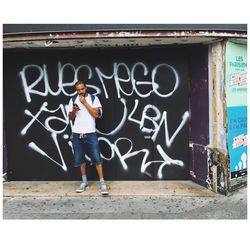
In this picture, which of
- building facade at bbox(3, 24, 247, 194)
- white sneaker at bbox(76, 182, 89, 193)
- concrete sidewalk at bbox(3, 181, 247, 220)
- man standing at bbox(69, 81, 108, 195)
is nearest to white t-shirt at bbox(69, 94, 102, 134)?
man standing at bbox(69, 81, 108, 195)

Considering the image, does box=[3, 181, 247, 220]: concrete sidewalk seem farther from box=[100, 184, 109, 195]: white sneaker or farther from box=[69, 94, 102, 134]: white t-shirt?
box=[69, 94, 102, 134]: white t-shirt

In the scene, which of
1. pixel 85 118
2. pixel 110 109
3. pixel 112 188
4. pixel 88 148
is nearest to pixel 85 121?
pixel 85 118

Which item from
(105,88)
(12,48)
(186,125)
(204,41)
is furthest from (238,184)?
(12,48)

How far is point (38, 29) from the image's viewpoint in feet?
18.2

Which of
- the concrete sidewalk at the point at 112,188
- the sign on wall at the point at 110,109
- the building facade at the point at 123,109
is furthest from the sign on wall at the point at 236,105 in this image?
the sign on wall at the point at 110,109

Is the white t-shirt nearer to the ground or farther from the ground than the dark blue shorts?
farther from the ground

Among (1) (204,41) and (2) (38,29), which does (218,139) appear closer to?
(1) (204,41)

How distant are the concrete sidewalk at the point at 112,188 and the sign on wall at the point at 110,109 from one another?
0.19m

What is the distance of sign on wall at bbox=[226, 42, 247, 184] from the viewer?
5.72 meters

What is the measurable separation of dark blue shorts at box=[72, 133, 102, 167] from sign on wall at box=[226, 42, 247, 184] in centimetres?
213

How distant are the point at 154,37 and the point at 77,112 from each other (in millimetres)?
1705

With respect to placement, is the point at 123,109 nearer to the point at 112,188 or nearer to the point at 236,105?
the point at 112,188

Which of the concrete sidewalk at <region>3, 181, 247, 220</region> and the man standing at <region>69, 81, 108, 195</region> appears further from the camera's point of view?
the man standing at <region>69, 81, 108, 195</region>

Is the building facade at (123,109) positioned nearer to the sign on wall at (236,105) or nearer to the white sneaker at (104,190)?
the sign on wall at (236,105)
